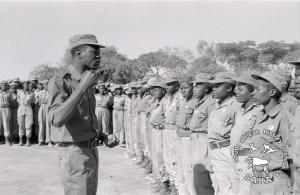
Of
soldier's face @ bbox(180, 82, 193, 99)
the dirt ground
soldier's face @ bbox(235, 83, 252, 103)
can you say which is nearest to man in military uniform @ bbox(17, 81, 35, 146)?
the dirt ground

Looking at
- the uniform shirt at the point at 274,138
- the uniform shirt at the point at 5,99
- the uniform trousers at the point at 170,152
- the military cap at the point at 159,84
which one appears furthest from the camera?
the uniform shirt at the point at 5,99

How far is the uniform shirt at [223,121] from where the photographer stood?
5.65m

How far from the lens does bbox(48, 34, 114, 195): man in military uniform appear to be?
3.87m

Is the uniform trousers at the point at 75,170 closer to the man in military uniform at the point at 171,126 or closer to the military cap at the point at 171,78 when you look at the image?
the man in military uniform at the point at 171,126

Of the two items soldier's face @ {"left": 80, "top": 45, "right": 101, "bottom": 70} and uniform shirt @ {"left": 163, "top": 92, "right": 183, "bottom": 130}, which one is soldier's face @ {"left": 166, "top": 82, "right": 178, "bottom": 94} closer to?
uniform shirt @ {"left": 163, "top": 92, "right": 183, "bottom": 130}

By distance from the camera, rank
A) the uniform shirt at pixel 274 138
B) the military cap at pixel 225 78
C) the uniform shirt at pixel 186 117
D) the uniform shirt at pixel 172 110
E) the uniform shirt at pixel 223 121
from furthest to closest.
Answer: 1. the uniform shirt at pixel 172 110
2. the uniform shirt at pixel 186 117
3. the military cap at pixel 225 78
4. the uniform shirt at pixel 223 121
5. the uniform shirt at pixel 274 138

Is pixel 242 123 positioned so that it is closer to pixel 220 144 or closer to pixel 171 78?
pixel 220 144

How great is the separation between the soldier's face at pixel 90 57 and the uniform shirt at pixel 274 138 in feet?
5.44

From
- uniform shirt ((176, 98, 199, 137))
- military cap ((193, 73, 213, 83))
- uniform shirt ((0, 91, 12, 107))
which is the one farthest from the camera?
uniform shirt ((0, 91, 12, 107))

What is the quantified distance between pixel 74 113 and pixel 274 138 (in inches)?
73.7

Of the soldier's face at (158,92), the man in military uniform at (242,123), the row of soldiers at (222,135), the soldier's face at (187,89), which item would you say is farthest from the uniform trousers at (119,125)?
the man in military uniform at (242,123)

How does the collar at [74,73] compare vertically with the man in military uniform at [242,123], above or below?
above

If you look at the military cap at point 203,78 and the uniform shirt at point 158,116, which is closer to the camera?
the military cap at point 203,78

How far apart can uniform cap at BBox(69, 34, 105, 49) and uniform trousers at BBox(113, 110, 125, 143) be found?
11.3m
